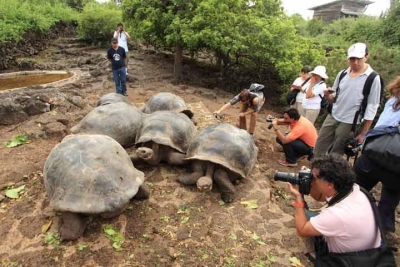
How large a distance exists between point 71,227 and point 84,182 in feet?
1.48

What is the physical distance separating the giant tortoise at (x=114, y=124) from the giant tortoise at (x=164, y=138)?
26 cm

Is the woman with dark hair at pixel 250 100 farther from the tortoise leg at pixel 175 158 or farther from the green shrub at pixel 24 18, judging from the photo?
the green shrub at pixel 24 18

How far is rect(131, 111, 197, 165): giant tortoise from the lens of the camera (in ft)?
12.7

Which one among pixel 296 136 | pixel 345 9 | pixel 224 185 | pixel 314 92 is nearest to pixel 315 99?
pixel 314 92

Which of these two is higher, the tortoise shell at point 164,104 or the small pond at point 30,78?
the tortoise shell at point 164,104

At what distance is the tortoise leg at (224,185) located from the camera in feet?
11.4

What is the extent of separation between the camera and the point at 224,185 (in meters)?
3.47

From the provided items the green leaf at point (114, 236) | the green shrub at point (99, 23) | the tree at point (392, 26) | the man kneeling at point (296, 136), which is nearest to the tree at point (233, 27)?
the man kneeling at point (296, 136)

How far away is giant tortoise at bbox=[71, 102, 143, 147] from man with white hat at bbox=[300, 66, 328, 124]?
3.04 metres

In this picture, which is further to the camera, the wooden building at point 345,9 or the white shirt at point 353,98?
the wooden building at point 345,9

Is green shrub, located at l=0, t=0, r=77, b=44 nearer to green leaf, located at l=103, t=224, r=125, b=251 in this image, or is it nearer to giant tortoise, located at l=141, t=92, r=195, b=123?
giant tortoise, located at l=141, t=92, r=195, b=123

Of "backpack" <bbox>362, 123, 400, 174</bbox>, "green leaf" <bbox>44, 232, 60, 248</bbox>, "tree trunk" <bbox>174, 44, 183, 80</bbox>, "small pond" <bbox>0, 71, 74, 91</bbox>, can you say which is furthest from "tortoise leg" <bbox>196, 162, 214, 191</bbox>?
"small pond" <bbox>0, 71, 74, 91</bbox>

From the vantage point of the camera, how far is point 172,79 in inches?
418

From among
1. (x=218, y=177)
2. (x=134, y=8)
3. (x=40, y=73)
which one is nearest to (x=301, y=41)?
(x=134, y=8)
